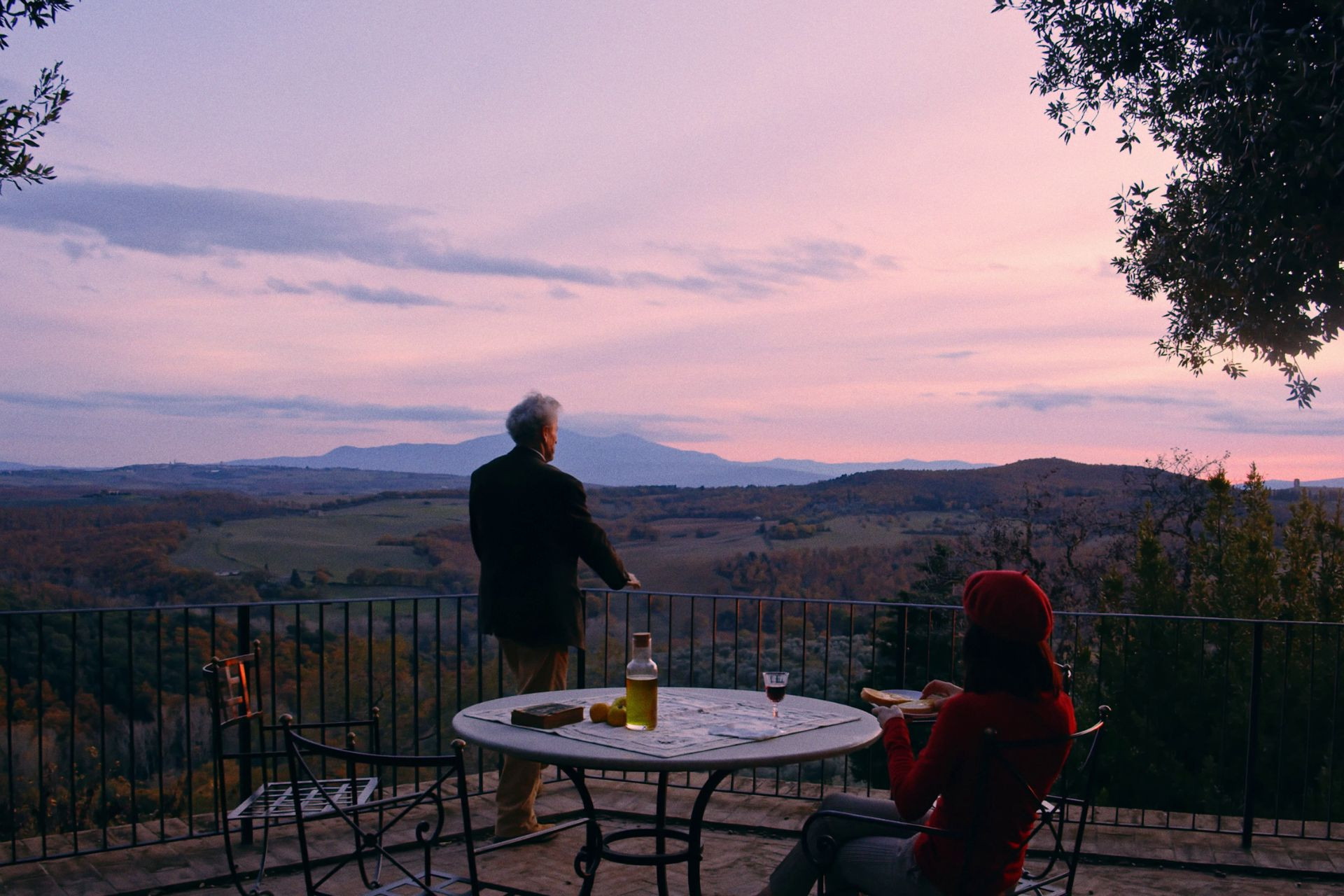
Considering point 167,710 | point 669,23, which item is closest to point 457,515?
point 167,710

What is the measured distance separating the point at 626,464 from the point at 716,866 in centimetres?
4982

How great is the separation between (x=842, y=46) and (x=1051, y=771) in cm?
584

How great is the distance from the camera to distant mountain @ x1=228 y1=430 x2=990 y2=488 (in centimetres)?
3509

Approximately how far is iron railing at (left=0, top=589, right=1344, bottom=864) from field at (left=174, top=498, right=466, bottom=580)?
1672mm

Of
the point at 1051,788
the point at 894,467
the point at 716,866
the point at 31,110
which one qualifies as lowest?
the point at 716,866

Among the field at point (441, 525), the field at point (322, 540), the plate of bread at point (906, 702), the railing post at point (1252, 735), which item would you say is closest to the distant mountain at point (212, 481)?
the field at point (322, 540)

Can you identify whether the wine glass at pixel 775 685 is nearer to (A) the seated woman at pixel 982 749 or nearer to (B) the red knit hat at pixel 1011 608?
(A) the seated woman at pixel 982 749

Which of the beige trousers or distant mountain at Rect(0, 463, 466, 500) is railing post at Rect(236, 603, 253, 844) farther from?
distant mountain at Rect(0, 463, 466, 500)

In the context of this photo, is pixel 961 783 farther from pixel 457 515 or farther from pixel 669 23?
pixel 457 515

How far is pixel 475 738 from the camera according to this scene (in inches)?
103

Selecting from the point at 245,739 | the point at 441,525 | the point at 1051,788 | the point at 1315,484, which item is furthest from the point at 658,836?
the point at 441,525

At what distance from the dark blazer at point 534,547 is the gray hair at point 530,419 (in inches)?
2.8

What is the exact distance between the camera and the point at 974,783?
2.19 meters

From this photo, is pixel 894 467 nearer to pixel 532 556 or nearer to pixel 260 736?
pixel 532 556
